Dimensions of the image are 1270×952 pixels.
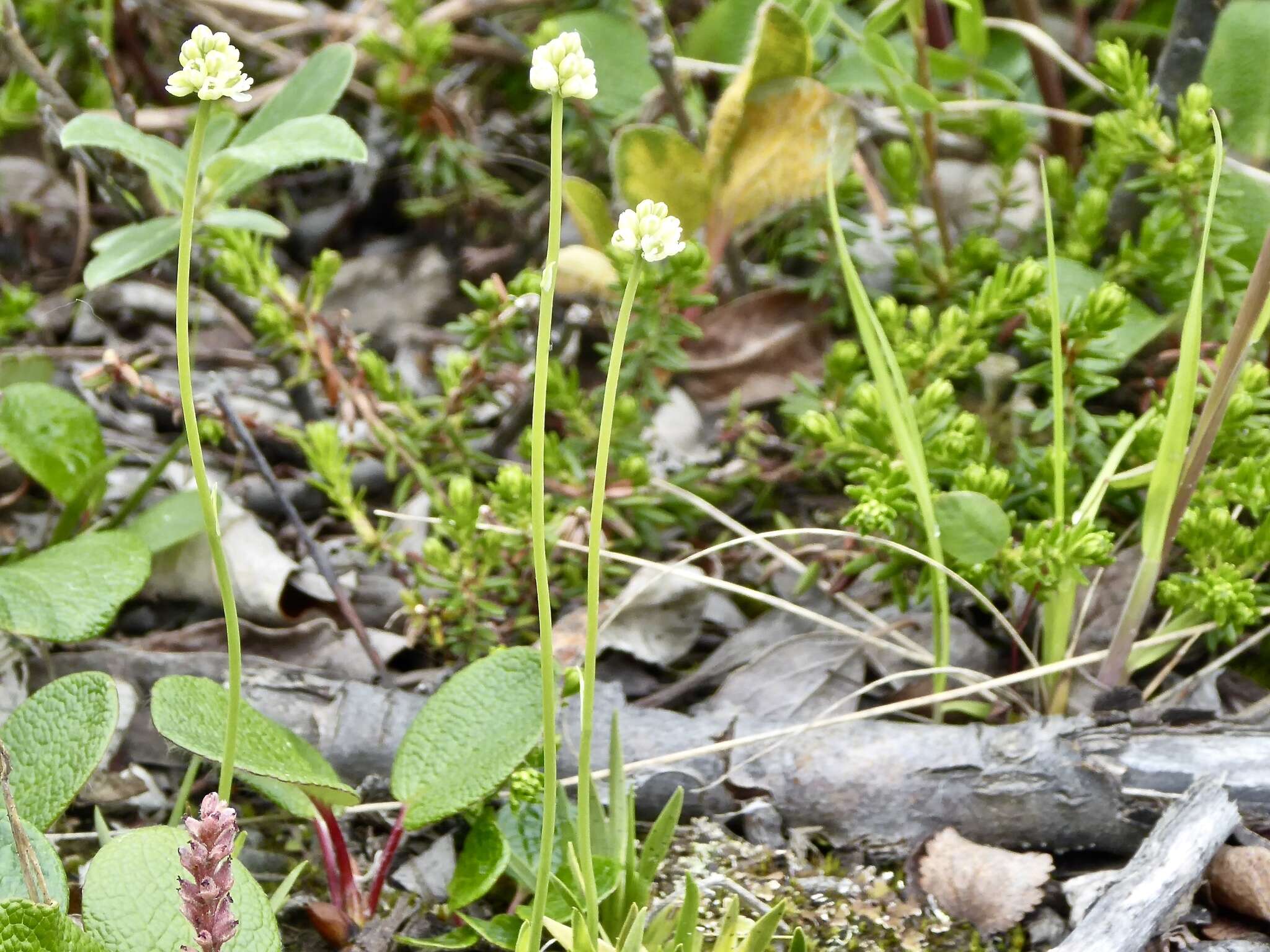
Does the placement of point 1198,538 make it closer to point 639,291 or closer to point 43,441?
point 639,291

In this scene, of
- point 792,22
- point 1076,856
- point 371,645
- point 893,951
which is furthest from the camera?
point 792,22

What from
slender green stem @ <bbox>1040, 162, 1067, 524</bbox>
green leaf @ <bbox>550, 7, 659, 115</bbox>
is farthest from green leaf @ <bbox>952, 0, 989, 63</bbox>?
slender green stem @ <bbox>1040, 162, 1067, 524</bbox>

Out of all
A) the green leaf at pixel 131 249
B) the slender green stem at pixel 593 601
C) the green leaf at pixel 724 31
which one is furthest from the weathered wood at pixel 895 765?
the green leaf at pixel 724 31

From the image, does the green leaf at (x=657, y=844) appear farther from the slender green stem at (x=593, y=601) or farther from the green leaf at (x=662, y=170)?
the green leaf at (x=662, y=170)

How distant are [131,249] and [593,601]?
1.30 m

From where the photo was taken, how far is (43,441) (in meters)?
2.22

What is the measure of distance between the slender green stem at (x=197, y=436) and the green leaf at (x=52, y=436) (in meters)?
0.91

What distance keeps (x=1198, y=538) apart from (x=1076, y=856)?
53 cm

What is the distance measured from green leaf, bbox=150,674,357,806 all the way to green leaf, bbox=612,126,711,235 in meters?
1.33

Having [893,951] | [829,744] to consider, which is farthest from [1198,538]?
[893,951]

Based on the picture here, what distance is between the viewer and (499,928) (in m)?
1.63

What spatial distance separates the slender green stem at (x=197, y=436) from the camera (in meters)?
1.20

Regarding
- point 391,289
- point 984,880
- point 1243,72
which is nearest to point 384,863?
point 984,880

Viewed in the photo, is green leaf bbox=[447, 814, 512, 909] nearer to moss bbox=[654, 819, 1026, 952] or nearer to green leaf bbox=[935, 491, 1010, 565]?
moss bbox=[654, 819, 1026, 952]
